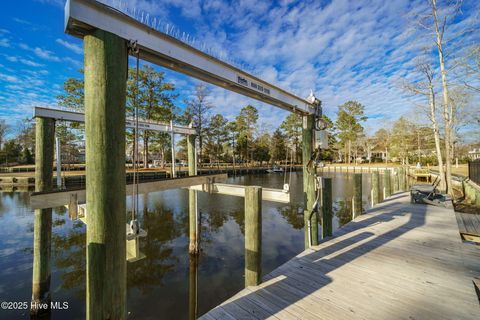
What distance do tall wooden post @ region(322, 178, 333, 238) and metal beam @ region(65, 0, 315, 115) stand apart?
7.47 ft

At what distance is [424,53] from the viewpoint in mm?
11430

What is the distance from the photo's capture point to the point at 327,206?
15.7 feet

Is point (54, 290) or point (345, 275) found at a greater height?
point (345, 275)

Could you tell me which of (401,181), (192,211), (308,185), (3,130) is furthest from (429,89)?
(3,130)

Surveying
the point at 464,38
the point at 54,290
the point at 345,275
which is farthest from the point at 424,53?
the point at 54,290

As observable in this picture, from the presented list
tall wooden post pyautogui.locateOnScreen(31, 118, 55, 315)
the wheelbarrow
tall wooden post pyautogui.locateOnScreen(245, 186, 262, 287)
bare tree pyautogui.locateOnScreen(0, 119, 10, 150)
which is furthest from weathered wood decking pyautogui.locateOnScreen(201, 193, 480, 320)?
bare tree pyautogui.locateOnScreen(0, 119, 10, 150)

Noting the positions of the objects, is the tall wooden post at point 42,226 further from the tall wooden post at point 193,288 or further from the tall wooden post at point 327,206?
the tall wooden post at point 327,206

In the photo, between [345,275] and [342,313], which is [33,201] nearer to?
[342,313]

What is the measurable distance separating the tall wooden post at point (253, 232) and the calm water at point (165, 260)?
1795 millimetres

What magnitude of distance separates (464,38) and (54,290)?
56.4 ft

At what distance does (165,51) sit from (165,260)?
5.63 m

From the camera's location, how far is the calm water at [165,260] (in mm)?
4191

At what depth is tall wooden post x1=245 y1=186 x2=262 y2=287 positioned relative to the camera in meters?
2.96

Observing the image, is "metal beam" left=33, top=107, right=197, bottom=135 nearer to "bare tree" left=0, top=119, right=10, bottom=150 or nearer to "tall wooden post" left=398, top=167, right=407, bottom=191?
"tall wooden post" left=398, top=167, right=407, bottom=191
